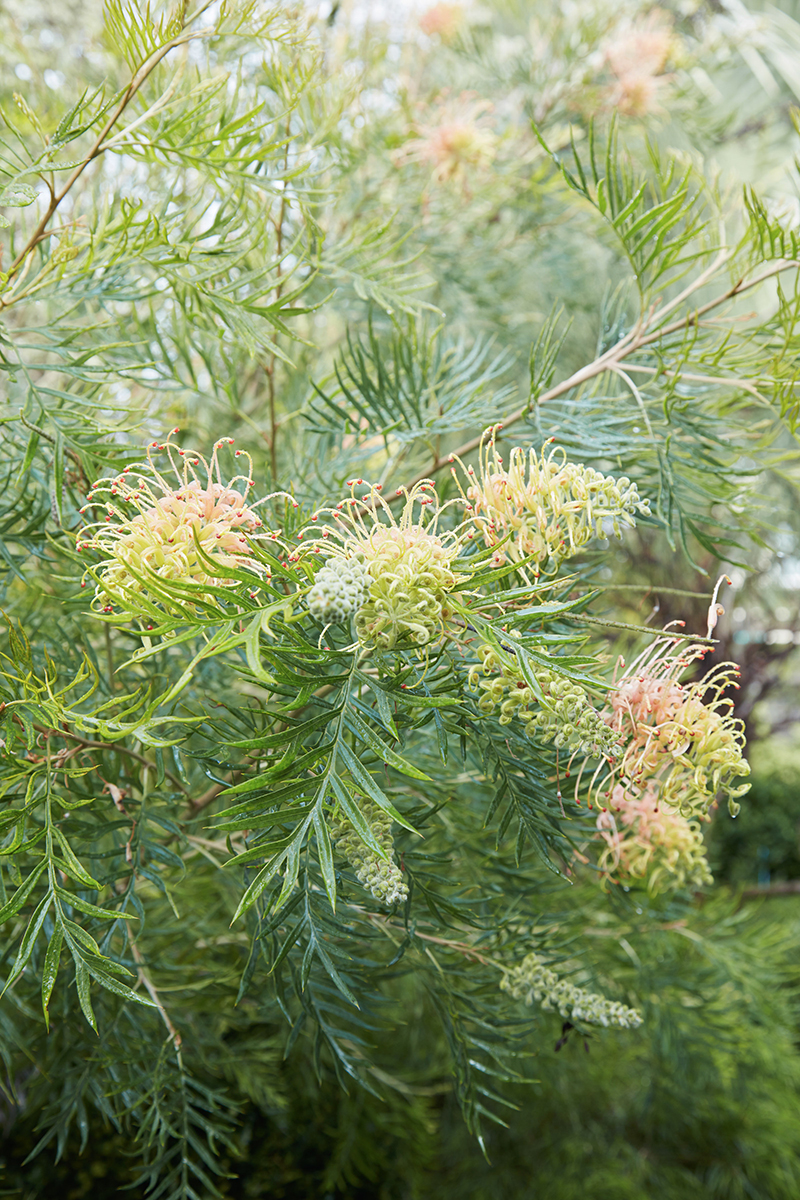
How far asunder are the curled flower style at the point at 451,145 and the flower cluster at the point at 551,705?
0.72 meters

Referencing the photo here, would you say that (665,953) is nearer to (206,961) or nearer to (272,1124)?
(206,961)

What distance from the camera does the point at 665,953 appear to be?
755 mm

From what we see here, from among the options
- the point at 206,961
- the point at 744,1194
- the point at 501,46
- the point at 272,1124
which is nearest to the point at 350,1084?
the point at 272,1124

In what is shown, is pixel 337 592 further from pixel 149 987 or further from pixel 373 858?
pixel 149 987

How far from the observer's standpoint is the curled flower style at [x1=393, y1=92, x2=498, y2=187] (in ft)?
2.84

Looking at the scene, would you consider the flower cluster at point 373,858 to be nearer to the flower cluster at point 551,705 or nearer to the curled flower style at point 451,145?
the flower cluster at point 551,705

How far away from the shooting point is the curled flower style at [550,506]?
0.34m

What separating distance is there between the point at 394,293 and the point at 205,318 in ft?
0.40

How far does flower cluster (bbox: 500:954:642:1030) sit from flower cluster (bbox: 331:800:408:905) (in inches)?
6.6

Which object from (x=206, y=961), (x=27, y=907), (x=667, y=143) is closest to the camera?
(x=27, y=907)

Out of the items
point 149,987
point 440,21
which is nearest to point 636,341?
point 149,987

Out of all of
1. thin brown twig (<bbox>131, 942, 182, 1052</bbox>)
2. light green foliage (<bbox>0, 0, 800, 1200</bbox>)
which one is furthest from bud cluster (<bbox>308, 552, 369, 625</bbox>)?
thin brown twig (<bbox>131, 942, 182, 1052</bbox>)

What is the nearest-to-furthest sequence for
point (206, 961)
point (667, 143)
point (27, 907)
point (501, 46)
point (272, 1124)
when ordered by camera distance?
point (27, 907) < point (206, 961) < point (272, 1124) < point (667, 143) < point (501, 46)

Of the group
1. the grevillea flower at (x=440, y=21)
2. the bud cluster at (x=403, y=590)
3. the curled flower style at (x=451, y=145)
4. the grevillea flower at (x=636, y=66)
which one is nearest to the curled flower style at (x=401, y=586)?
the bud cluster at (x=403, y=590)
